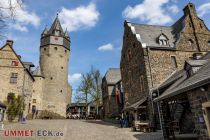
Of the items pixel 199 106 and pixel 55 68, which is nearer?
pixel 199 106

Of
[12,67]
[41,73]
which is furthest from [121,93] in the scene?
[41,73]

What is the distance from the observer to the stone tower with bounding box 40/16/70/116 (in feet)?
145

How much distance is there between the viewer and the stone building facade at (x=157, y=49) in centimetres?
1984

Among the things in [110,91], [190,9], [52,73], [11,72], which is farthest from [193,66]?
[52,73]

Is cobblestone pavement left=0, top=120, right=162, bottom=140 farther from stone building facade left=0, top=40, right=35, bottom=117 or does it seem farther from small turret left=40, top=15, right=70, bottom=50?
small turret left=40, top=15, right=70, bottom=50

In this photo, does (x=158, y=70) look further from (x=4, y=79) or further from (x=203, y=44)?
(x=4, y=79)

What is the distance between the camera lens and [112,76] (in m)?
41.0

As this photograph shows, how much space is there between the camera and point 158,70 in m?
19.9

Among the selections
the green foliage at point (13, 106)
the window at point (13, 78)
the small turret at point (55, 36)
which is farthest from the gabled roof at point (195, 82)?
the small turret at point (55, 36)

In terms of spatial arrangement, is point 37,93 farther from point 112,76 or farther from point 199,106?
point 199,106

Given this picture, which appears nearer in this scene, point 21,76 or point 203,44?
point 203,44

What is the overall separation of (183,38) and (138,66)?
19.9 feet

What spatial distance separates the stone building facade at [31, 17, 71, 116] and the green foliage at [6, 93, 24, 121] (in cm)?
1102

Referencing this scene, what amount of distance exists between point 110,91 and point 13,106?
18.0 meters
